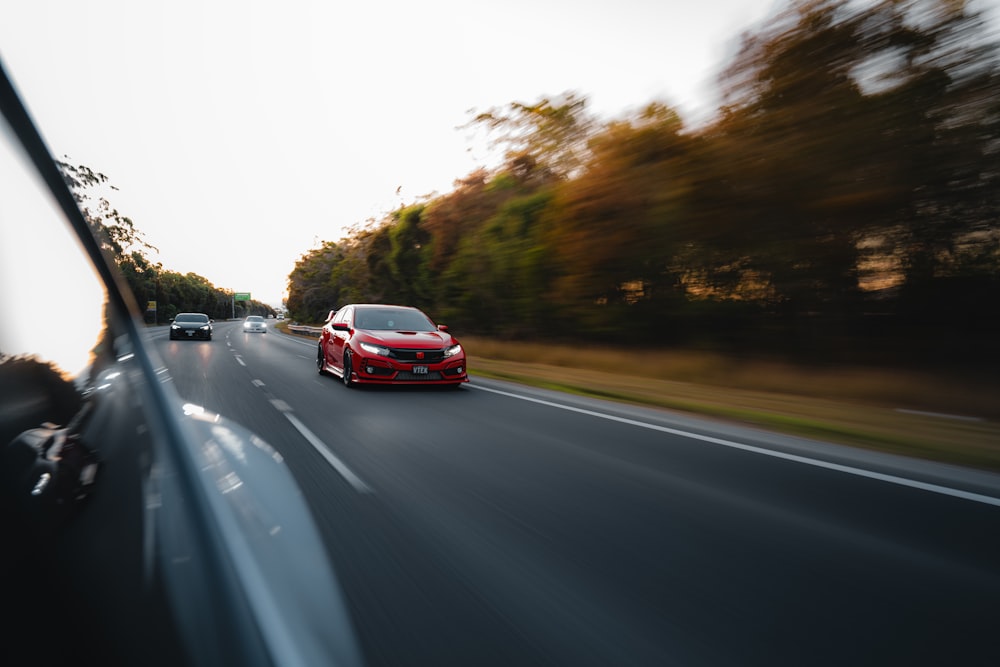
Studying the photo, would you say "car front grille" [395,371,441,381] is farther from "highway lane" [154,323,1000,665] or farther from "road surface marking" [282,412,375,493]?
"highway lane" [154,323,1000,665]

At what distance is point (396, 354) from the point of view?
11000mm

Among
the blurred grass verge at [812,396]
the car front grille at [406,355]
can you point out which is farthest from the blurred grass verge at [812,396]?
the car front grille at [406,355]

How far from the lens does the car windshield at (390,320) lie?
491 inches

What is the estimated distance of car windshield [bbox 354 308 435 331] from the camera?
12.5 meters

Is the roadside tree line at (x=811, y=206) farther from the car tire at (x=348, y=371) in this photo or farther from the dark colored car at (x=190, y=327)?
the dark colored car at (x=190, y=327)

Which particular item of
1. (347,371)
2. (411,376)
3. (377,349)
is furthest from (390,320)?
(411,376)

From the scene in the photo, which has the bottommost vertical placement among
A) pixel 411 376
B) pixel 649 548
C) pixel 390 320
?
pixel 411 376

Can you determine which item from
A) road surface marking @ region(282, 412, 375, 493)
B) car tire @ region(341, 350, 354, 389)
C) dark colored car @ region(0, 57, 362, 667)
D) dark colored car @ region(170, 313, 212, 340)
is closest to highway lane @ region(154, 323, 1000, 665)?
road surface marking @ region(282, 412, 375, 493)

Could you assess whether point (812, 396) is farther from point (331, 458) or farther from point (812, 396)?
point (331, 458)

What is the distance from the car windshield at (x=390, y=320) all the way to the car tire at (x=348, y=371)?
0.72m

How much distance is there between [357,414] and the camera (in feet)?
27.7

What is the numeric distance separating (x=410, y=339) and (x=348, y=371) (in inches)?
56.5

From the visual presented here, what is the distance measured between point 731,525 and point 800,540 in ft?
1.36

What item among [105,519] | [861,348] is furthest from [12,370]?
[861,348]
